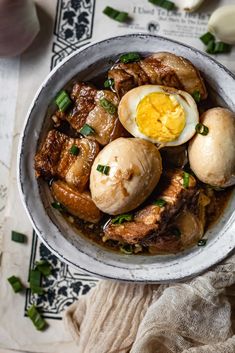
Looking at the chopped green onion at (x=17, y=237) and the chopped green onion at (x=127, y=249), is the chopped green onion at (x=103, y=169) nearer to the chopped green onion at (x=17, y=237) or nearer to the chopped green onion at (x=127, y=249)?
the chopped green onion at (x=127, y=249)

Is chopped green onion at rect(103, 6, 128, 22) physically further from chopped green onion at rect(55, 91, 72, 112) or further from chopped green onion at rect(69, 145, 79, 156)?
chopped green onion at rect(69, 145, 79, 156)

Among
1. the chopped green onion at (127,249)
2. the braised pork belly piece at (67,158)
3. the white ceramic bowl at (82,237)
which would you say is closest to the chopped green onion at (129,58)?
the white ceramic bowl at (82,237)

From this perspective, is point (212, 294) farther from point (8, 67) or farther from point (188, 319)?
point (8, 67)

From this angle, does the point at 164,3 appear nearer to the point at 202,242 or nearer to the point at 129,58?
the point at 129,58

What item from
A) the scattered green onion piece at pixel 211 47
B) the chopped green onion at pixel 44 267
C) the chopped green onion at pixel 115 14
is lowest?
the chopped green onion at pixel 44 267

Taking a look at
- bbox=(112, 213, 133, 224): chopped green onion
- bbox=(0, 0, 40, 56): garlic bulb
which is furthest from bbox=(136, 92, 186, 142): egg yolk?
bbox=(0, 0, 40, 56): garlic bulb
